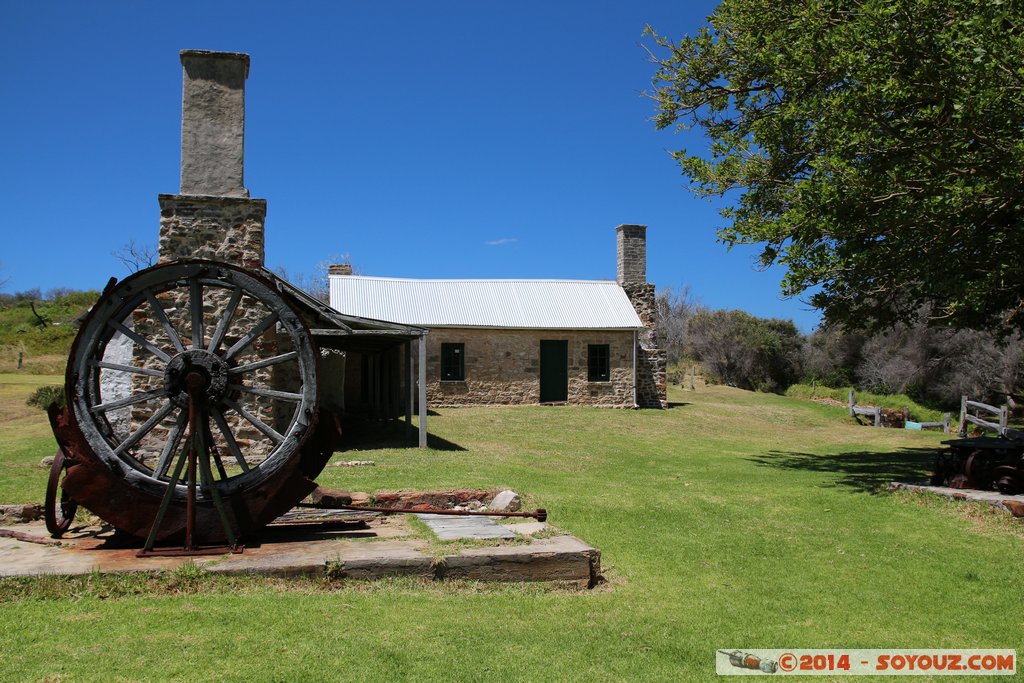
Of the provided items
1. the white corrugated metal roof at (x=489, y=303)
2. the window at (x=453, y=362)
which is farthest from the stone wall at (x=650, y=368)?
the window at (x=453, y=362)

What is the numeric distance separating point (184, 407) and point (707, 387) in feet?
108

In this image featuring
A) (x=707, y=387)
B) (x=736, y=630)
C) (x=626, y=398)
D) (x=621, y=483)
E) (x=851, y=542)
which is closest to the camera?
(x=736, y=630)

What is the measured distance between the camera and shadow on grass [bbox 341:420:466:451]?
16.0m

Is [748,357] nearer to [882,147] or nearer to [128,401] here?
[882,147]

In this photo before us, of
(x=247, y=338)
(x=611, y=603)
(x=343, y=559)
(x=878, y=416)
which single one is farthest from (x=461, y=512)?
(x=878, y=416)

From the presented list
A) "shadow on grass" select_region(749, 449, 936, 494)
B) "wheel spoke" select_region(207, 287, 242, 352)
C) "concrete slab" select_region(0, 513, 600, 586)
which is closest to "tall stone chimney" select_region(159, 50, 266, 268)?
"wheel spoke" select_region(207, 287, 242, 352)

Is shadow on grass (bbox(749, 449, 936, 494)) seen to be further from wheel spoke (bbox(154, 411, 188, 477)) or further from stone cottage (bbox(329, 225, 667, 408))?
stone cottage (bbox(329, 225, 667, 408))

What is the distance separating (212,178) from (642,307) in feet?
58.6

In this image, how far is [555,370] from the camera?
1053 inches

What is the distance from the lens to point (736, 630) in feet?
17.9

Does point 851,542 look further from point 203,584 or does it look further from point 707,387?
point 707,387

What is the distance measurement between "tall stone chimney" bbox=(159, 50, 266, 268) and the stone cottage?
1138cm

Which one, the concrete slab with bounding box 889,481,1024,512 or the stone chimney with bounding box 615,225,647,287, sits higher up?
the stone chimney with bounding box 615,225,647,287

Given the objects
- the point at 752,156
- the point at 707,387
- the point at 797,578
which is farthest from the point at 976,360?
the point at 797,578
